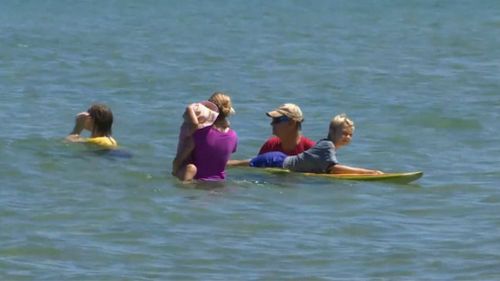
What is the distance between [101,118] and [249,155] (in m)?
1.75

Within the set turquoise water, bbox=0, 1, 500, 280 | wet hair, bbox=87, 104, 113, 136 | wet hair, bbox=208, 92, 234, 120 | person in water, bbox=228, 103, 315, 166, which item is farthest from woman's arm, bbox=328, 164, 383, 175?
wet hair, bbox=87, 104, 113, 136

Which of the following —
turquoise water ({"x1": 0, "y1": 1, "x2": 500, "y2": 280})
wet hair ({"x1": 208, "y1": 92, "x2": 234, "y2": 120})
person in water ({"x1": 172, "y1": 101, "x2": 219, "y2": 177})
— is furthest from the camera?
wet hair ({"x1": 208, "y1": 92, "x2": 234, "y2": 120})

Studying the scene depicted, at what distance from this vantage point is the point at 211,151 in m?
12.6

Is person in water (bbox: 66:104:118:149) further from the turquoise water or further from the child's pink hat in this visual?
the child's pink hat

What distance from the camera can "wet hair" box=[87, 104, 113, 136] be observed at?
13965mm

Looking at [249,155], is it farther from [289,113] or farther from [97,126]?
[289,113]

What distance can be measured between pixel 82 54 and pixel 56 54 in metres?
0.49

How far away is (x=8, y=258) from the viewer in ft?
32.0

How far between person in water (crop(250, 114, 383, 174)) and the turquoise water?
17 cm

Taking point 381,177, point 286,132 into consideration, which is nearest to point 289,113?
point 286,132

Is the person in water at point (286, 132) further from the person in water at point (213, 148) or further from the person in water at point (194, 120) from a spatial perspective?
the person in water at point (194, 120)

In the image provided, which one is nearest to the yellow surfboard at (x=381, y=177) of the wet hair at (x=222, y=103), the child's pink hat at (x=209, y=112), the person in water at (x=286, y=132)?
the person in water at (x=286, y=132)

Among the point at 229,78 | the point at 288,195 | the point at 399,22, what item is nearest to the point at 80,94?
the point at 229,78

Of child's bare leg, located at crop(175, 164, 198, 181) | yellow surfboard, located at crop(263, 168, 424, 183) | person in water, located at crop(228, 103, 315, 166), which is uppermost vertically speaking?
person in water, located at crop(228, 103, 315, 166)
